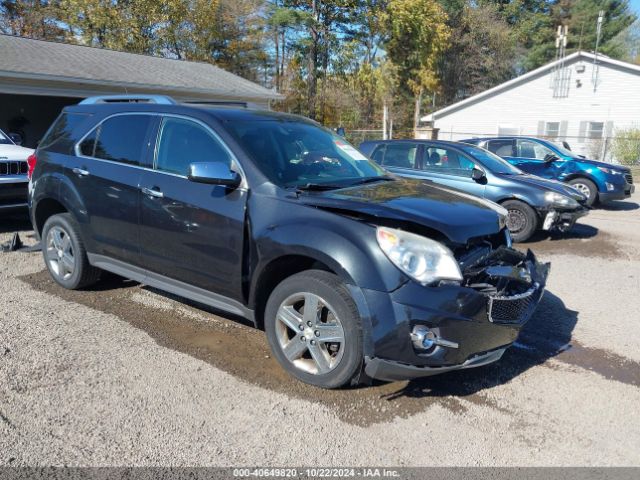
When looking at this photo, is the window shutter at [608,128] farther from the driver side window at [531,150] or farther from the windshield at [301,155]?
the windshield at [301,155]

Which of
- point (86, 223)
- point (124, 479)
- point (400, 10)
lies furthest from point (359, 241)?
point (400, 10)

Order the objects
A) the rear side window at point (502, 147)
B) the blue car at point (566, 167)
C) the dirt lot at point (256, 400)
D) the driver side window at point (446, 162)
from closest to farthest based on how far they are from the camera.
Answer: the dirt lot at point (256, 400), the driver side window at point (446, 162), the blue car at point (566, 167), the rear side window at point (502, 147)

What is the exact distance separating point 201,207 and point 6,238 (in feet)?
17.6

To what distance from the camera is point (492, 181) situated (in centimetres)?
929

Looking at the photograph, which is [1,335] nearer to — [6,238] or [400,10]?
[6,238]

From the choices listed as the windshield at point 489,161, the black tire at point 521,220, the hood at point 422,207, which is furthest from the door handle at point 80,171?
the windshield at point 489,161

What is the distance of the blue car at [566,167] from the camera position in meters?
12.9

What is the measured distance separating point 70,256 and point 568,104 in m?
28.9

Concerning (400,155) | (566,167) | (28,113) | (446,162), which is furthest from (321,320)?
(28,113)

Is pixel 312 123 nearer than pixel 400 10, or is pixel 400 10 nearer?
pixel 312 123

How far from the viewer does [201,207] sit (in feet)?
13.9

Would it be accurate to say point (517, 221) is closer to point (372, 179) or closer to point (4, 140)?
point (372, 179)

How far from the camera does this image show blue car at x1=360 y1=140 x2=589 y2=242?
8.89 m

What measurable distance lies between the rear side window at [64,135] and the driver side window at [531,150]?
10.4m
